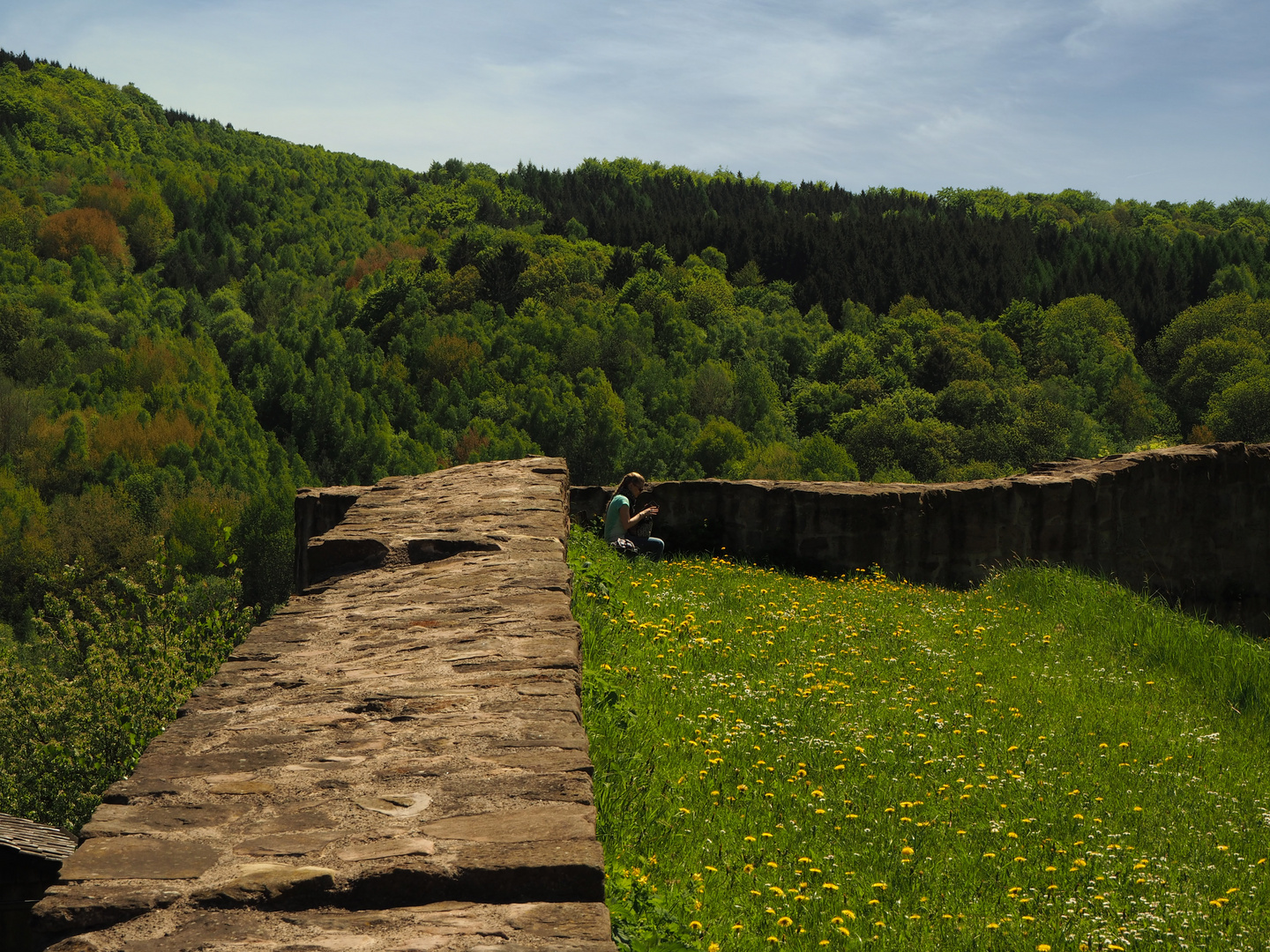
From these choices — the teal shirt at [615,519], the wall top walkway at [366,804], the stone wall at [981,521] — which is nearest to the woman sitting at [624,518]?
the teal shirt at [615,519]

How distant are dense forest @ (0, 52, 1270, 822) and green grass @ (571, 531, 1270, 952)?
158 ft

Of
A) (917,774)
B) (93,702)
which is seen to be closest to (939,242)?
(93,702)

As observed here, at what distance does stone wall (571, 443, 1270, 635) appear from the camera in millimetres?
12047

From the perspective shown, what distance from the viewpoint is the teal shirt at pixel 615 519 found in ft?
34.4

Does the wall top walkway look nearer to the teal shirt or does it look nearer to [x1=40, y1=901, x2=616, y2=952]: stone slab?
[x1=40, y1=901, x2=616, y2=952]: stone slab

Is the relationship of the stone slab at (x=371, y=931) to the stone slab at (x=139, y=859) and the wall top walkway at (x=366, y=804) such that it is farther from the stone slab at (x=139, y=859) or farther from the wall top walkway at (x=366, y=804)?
the stone slab at (x=139, y=859)

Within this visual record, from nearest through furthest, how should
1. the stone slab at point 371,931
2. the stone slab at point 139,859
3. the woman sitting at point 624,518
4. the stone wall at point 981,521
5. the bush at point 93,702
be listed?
the stone slab at point 371,931, the stone slab at point 139,859, the woman sitting at point 624,518, the stone wall at point 981,521, the bush at point 93,702

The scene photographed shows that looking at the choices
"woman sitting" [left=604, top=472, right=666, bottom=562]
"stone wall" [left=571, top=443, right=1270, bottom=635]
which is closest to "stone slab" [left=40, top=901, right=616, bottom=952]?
"woman sitting" [left=604, top=472, right=666, bottom=562]

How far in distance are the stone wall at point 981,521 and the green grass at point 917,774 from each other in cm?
275

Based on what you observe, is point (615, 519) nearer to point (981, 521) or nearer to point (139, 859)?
point (981, 521)

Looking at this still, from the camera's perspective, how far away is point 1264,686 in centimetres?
753

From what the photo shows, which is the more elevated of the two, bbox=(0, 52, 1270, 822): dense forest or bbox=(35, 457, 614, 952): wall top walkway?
bbox=(0, 52, 1270, 822): dense forest

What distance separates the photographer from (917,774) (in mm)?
5531

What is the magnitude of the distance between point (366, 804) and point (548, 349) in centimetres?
8766
